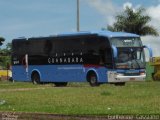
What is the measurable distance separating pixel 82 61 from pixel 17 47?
286 inches

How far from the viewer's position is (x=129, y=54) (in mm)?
36250

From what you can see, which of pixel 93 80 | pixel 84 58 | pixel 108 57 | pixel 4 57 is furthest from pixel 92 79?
pixel 4 57

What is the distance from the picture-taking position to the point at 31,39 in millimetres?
41531

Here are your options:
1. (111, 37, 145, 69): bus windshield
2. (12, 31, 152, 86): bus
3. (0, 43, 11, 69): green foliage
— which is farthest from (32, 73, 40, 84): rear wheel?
(0, 43, 11, 69): green foliage

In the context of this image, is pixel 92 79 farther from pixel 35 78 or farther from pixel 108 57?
pixel 35 78

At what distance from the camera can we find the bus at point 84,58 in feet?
118

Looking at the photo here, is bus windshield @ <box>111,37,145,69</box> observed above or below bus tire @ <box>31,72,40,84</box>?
above

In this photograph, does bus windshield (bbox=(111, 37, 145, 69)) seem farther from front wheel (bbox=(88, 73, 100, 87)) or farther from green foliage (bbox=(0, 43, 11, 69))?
green foliage (bbox=(0, 43, 11, 69))

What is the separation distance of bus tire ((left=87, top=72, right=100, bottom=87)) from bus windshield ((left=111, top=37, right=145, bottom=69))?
6.01ft

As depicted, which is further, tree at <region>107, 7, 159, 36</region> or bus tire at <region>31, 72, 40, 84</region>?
tree at <region>107, 7, 159, 36</region>

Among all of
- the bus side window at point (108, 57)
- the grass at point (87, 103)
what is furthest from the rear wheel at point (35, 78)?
the grass at point (87, 103)

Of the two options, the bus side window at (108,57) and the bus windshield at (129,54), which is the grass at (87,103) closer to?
the bus side window at (108,57)

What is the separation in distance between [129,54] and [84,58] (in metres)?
3.01

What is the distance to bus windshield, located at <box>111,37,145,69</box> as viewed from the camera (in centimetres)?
3597
